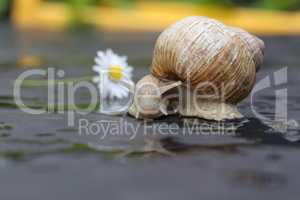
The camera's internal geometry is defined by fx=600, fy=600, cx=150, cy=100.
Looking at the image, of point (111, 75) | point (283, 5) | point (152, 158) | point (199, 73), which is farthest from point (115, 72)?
point (283, 5)

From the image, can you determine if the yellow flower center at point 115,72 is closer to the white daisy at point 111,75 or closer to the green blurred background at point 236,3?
the white daisy at point 111,75

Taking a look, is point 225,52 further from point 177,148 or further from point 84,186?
point 84,186

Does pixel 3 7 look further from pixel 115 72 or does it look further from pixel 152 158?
pixel 152 158

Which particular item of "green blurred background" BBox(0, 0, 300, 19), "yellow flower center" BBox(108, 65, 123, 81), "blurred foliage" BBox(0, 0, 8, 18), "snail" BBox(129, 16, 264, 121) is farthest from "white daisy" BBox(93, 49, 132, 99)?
"blurred foliage" BBox(0, 0, 8, 18)

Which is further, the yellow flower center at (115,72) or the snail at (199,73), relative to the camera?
the yellow flower center at (115,72)

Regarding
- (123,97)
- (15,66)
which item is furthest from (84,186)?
(15,66)

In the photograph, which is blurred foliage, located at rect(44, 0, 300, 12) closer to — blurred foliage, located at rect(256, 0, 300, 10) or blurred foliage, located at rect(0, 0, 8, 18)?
blurred foliage, located at rect(256, 0, 300, 10)

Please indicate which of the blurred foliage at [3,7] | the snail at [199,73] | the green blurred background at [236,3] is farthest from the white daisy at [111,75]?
the blurred foliage at [3,7]
